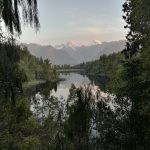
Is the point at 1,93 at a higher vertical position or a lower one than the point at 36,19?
lower

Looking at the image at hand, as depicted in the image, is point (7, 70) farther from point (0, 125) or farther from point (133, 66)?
point (133, 66)

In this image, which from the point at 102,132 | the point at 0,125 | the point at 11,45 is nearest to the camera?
the point at 11,45

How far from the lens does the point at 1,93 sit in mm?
7184

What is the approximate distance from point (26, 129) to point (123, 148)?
837cm

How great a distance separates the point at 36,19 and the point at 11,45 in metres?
0.88

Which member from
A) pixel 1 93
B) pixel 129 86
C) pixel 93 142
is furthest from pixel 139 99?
pixel 1 93

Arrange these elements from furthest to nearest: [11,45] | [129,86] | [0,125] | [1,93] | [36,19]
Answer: [129,86] → [0,125] → [1,93] → [11,45] → [36,19]

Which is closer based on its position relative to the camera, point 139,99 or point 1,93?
point 1,93

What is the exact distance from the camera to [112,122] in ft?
68.8

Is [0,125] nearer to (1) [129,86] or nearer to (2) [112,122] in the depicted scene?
(2) [112,122]

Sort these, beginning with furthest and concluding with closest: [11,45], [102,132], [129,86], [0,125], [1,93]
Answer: [129,86]
[102,132]
[0,125]
[1,93]
[11,45]

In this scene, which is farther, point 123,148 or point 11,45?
point 123,148

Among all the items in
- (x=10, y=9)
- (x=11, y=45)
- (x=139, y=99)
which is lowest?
(x=139, y=99)

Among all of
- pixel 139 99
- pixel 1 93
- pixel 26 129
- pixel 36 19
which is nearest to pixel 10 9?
pixel 36 19
